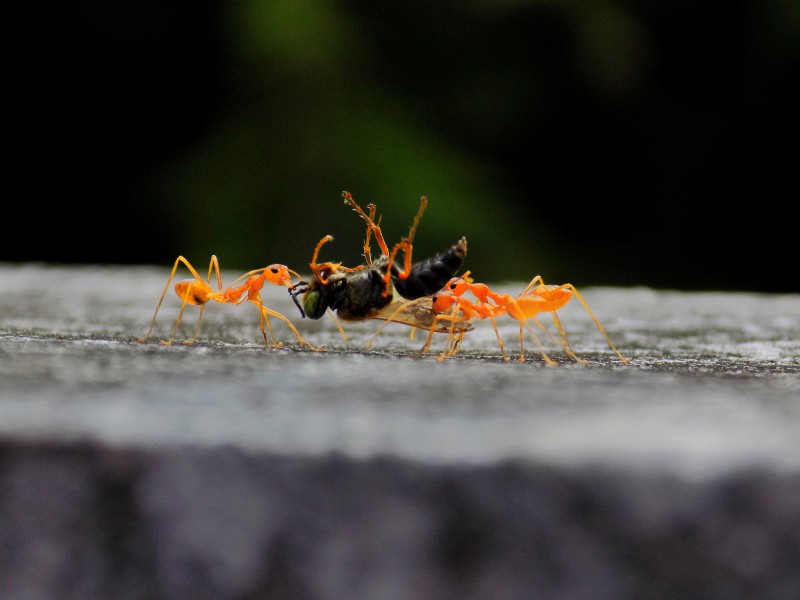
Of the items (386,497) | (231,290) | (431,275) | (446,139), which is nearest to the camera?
(386,497)

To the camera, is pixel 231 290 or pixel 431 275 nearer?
pixel 431 275

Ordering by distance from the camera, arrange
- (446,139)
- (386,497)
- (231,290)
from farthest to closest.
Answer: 1. (446,139)
2. (231,290)
3. (386,497)

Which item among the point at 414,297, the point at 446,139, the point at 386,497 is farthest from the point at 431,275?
the point at 446,139

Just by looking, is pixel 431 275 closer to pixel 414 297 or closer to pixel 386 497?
pixel 414 297

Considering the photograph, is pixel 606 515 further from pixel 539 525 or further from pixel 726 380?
pixel 726 380

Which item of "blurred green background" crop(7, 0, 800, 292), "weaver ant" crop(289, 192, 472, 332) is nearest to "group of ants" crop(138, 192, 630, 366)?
"weaver ant" crop(289, 192, 472, 332)

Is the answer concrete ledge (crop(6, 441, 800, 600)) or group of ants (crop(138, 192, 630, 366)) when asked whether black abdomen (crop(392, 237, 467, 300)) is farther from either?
concrete ledge (crop(6, 441, 800, 600))

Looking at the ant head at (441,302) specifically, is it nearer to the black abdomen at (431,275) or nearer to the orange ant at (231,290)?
the black abdomen at (431,275)

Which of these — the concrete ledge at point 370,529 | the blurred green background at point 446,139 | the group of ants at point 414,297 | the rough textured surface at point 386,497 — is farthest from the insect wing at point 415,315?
the blurred green background at point 446,139

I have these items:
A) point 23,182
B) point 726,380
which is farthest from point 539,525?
point 23,182
